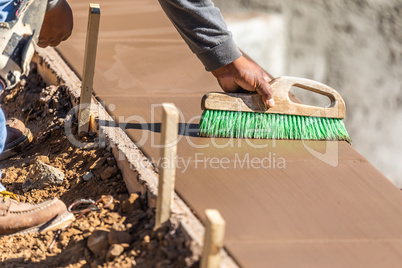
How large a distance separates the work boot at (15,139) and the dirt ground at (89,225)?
0.05 meters

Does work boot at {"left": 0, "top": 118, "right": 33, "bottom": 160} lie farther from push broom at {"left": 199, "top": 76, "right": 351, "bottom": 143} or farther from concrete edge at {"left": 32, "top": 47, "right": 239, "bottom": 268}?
push broom at {"left": 199, "top": 76, "right": 351, "bottom": 143}

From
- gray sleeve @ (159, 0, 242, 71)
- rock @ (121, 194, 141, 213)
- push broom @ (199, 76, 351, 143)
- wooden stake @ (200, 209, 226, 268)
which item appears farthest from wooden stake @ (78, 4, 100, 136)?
wooden stake @ (200, 209, 226, 268)

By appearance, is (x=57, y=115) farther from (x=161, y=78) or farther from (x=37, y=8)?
(x=37, y=8)

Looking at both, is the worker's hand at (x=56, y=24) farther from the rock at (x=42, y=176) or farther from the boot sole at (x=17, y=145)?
the rock at (x=42, y=176)

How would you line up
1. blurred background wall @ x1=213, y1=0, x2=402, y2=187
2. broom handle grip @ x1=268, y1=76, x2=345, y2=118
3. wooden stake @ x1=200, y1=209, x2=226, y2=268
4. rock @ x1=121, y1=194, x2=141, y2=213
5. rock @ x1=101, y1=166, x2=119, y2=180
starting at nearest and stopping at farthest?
1. wooden stake @ x1=200, y1=209, x2=226, y2=268
2. rock @ x1=121, y1=194, x2=141, y2=213
3. rock @ x1=101, y1=166, x2=119, y2=180
4. broom handle grip @ x1=268, y1=76, x2=345, y2=118
5. blurred background wall @ x1=213, y1=0, x2=402, y2=187

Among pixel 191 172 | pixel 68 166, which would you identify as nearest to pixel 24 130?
pixel 68 166

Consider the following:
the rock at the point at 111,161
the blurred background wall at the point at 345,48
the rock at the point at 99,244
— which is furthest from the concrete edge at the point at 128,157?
the blurred background wall at the point at 345,48

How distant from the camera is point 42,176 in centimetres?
319

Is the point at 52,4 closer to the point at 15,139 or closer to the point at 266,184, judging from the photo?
the point at 15,139

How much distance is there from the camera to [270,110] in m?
3.34

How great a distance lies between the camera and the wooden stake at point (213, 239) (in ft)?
6.38

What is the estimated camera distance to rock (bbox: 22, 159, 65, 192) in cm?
319

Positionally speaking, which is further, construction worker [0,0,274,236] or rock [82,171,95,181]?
rock [82,171,95,181]

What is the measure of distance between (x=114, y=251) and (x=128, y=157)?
0.74 m
